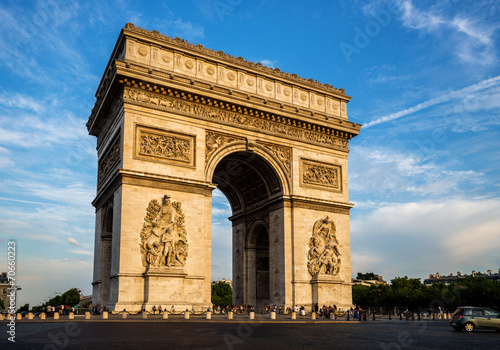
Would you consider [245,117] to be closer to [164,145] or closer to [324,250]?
[164,145]

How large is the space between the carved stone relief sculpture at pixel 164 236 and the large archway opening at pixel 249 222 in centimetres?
761

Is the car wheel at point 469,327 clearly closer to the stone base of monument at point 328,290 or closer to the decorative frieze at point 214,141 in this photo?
the stone base of monument at point 328,290

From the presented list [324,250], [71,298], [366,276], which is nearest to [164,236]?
[324,250]

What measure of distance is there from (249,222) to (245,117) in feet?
30.7

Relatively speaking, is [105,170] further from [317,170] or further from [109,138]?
[317,170]

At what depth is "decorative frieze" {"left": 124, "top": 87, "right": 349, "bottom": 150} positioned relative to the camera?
28172 mm

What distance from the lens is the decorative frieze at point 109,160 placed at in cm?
2839

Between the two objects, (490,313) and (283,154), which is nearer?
(490,313)

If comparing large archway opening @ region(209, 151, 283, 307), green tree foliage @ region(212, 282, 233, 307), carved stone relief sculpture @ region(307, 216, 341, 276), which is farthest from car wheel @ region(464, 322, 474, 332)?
green tree foliage @ region(212, 282, 233, 307)

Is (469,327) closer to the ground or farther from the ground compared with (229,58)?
closer to the ground

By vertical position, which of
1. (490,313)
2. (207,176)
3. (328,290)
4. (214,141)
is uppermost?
(214,141)

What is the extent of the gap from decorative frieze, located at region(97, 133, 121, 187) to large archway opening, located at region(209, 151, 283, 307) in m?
7.93

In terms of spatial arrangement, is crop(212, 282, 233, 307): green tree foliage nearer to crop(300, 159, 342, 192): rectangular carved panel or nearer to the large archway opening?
the large archway opening

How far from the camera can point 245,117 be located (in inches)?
1247
